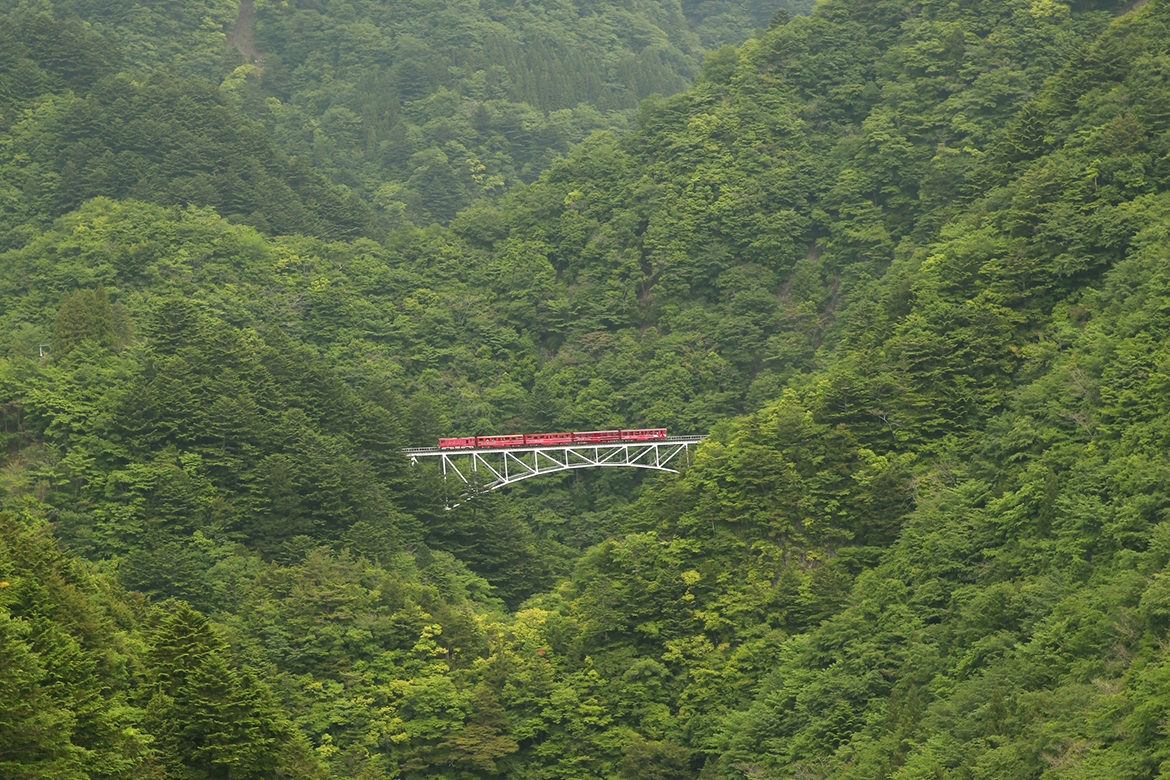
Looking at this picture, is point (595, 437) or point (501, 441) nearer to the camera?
point (501, 441)

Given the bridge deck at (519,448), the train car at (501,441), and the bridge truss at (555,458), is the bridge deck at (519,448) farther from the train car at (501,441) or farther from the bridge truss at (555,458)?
the train car at (501,441)

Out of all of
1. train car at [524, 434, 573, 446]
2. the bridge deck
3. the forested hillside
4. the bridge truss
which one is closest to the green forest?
the forested hillside

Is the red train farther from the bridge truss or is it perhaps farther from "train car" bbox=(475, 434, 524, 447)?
the bridge truss

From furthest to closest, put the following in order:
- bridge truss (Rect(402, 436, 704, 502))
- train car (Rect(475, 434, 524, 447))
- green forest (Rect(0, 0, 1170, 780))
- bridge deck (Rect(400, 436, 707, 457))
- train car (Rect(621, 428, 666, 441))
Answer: train car (Rect(621, 428, 666, 441)), train car (Rect(475, 434, 524, 447)), bridge deck (Rect(400, 436, 707, 457)), bridge truss (Rect(402, 436, 704, 502)), green forest (Rect(0, 0, 1170, 780))

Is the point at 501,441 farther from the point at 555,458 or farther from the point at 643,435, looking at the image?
the point at 643,435

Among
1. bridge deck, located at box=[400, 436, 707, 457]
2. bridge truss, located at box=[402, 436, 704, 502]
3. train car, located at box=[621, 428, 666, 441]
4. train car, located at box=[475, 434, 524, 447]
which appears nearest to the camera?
bridge truss, located at box=[402, 436, 704, 502]

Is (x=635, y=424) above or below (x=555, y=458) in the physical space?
above

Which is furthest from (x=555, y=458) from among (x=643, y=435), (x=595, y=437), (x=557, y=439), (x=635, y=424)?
(x=635, y=424)
